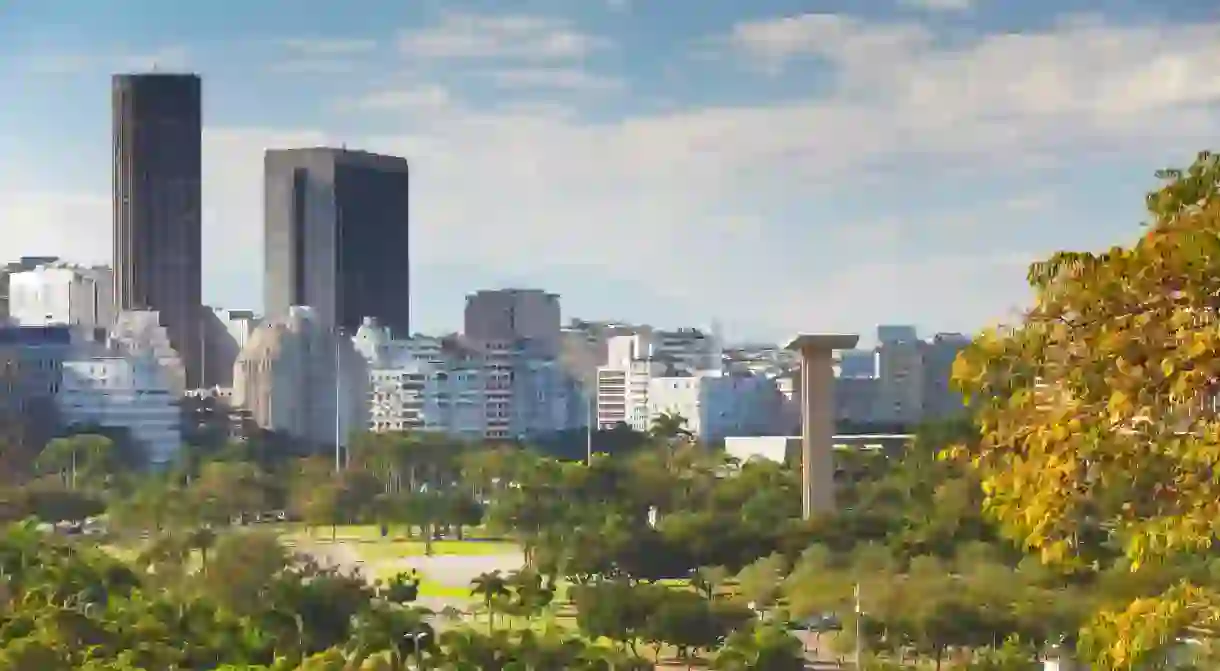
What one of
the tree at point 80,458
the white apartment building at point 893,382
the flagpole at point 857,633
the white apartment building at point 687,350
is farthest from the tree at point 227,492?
the white apartment building at point 687,350

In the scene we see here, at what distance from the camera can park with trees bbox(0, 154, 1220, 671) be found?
150cm

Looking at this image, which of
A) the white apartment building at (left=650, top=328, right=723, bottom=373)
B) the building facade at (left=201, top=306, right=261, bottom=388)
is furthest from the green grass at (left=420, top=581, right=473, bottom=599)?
the white apartment building at (left=650, top=328, right=723, bottom=373)

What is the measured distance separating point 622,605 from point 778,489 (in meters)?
2.94

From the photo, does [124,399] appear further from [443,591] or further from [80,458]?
[443,591]

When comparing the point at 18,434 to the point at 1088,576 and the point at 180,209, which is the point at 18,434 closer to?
the point at 180,209

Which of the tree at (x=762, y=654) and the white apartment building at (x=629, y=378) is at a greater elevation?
the white apartment building at (x=629, y=378)

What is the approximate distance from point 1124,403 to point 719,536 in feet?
18.8

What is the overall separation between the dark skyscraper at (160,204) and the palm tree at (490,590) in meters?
9.94

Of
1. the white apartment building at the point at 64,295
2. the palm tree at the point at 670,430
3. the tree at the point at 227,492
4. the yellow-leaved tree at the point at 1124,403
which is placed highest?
the white apartment building at the point at 64,295

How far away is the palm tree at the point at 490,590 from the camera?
231 inches

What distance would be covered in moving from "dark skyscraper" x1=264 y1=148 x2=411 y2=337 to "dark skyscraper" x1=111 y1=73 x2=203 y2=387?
3.46 feet

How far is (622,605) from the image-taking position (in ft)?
18.0

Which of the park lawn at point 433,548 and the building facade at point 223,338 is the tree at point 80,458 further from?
the building facade at point 223,338

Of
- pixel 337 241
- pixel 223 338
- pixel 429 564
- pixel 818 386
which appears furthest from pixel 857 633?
pixel 337 241
